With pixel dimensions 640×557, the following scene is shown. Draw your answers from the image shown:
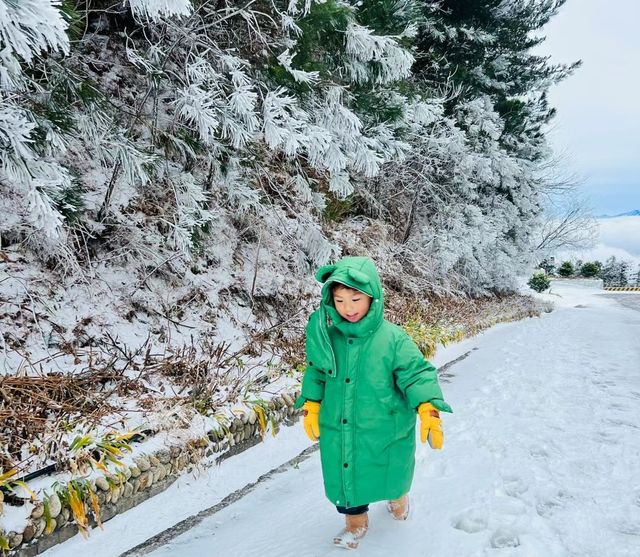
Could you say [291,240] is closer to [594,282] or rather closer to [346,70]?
[346,70]

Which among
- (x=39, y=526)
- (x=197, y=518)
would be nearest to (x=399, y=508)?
(x=197, y=518)

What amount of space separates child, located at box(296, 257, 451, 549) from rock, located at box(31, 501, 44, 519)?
4.72ft

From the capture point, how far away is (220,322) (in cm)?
590

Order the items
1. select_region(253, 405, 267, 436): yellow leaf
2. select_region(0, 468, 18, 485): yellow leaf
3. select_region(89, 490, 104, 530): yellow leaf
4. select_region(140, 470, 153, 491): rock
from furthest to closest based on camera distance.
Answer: select_region(253, 405, 267, 436): yellow leaf < select_region(140, 470, 153, 491): rock < select_region(89, 490, 104, 530): yellow leaf < select_region(0, 468, 18, 485): yellow leaf

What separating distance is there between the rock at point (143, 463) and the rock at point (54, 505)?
54 cm

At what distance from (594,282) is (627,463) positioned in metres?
50.6

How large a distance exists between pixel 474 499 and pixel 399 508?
571 mm

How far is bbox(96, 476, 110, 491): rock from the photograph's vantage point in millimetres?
2729

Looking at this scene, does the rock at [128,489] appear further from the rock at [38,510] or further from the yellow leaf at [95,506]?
the rock at [38,510]

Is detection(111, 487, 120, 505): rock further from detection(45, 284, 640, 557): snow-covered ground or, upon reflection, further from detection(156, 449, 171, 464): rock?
detection(156, 449, 171, 464): rock

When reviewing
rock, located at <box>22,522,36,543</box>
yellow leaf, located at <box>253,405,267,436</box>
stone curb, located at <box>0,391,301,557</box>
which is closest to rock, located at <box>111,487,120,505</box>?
stone curb, located at <box>0,391,301,557</box>

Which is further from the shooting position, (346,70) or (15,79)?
(346,70)

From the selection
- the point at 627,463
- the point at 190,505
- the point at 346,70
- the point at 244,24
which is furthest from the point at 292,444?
the point at 244,24

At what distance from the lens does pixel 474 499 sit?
2.98 meters
